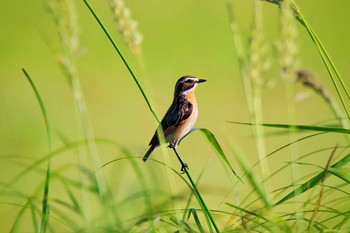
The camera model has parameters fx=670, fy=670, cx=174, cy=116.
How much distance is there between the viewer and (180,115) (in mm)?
A: 4121

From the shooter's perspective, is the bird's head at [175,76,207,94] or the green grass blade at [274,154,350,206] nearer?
the green grass blade at [274,154,350,206]

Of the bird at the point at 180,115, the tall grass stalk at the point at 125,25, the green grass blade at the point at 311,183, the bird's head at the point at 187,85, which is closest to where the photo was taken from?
the green grass blade at the point at 311,183

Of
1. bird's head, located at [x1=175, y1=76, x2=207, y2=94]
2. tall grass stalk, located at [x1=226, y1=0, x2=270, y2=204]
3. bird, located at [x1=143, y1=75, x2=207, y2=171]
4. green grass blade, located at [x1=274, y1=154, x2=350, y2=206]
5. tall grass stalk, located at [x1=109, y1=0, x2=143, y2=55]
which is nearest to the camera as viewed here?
green grass blade, located at [x1=274, y1=154, x2=350, y2=206]

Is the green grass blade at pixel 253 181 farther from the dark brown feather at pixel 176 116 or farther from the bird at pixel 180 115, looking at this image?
the dark brown feather at pixel 176 116

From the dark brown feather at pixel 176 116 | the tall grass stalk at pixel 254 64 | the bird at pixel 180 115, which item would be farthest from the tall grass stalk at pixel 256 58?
the dark brown feather at pixel 176 116

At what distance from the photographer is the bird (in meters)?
4.02

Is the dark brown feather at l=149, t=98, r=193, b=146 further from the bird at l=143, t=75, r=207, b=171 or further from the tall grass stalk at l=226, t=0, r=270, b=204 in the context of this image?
the tall grass stalk at l=226, t=0, r=270, b=204

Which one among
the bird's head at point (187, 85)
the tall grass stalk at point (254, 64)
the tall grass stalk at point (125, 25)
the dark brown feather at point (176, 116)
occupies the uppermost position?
the bird's head at point (187, 85)

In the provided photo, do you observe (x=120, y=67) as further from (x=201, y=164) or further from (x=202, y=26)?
(x=201, y=164)

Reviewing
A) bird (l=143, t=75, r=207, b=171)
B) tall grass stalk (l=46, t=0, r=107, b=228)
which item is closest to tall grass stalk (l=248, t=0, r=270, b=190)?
tall grass stalk (l=46, t=0, r=107, b=228)

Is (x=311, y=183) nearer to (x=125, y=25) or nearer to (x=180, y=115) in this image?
(x=125, y=25)

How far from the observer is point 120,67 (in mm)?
13086

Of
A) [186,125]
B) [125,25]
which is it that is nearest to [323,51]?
[125,25]

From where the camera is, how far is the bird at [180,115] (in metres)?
4.02
